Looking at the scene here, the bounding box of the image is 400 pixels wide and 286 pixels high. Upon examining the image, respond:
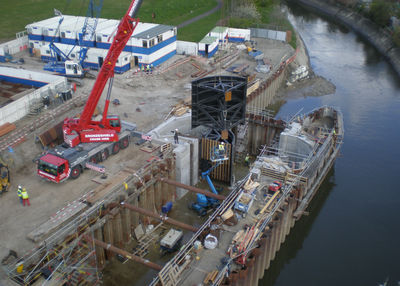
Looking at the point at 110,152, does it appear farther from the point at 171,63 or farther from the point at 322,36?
the point at 322,36

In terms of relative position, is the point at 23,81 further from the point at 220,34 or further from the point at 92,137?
the point at 220,34

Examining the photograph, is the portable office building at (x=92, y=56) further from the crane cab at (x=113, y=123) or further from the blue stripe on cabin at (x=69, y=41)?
the crane cab at (x=113, y=123)

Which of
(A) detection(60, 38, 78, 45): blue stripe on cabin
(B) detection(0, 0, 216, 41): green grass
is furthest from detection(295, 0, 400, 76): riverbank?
(A) detection(60, 38, 78, 45): blue stripe on cabin

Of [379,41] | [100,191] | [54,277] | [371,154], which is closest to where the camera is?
[54,277]

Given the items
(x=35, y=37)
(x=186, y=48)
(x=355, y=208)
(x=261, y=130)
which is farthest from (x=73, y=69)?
(x=355, y=208)

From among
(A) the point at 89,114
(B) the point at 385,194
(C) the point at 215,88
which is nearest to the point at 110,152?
(A) the point at 89,114

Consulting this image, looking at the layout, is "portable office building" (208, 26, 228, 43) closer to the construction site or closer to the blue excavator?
the construction site
